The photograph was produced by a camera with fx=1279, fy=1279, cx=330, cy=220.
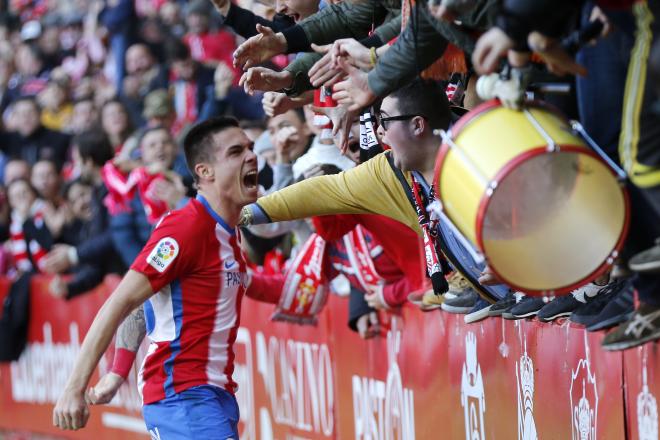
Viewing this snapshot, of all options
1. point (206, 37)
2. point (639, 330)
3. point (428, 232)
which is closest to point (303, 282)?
point (428, 232)

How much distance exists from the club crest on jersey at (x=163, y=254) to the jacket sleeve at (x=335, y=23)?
3.58 ft

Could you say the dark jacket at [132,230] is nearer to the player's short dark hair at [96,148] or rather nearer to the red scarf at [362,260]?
the player's short dark hair at [96,148]

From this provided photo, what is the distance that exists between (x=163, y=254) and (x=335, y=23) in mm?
1393

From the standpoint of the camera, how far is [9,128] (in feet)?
53.1

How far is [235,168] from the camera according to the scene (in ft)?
21.8

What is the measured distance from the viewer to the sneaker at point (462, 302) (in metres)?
6.74

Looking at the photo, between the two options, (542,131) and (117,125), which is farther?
(117,125)

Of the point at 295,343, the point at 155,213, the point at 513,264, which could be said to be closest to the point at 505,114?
the point at 513,264

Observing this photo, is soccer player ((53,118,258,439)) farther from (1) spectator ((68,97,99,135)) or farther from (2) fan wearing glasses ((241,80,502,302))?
(1) spectator ((68,97,99,135))

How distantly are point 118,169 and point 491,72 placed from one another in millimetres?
7153

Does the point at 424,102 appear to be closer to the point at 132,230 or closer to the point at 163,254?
the point at 163,254

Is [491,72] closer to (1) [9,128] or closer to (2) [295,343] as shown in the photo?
(2) [295,343]

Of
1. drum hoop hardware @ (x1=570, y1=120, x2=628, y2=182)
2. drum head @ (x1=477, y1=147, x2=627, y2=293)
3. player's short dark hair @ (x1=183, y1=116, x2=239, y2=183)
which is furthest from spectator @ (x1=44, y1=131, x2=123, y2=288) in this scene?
A: drum hoop hardware @ (x1=570, y1=120, x2=628, y2=182)

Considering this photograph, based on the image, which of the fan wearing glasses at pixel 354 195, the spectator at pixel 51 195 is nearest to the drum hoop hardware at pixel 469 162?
the fan wearing glasses at pixel 354 195
